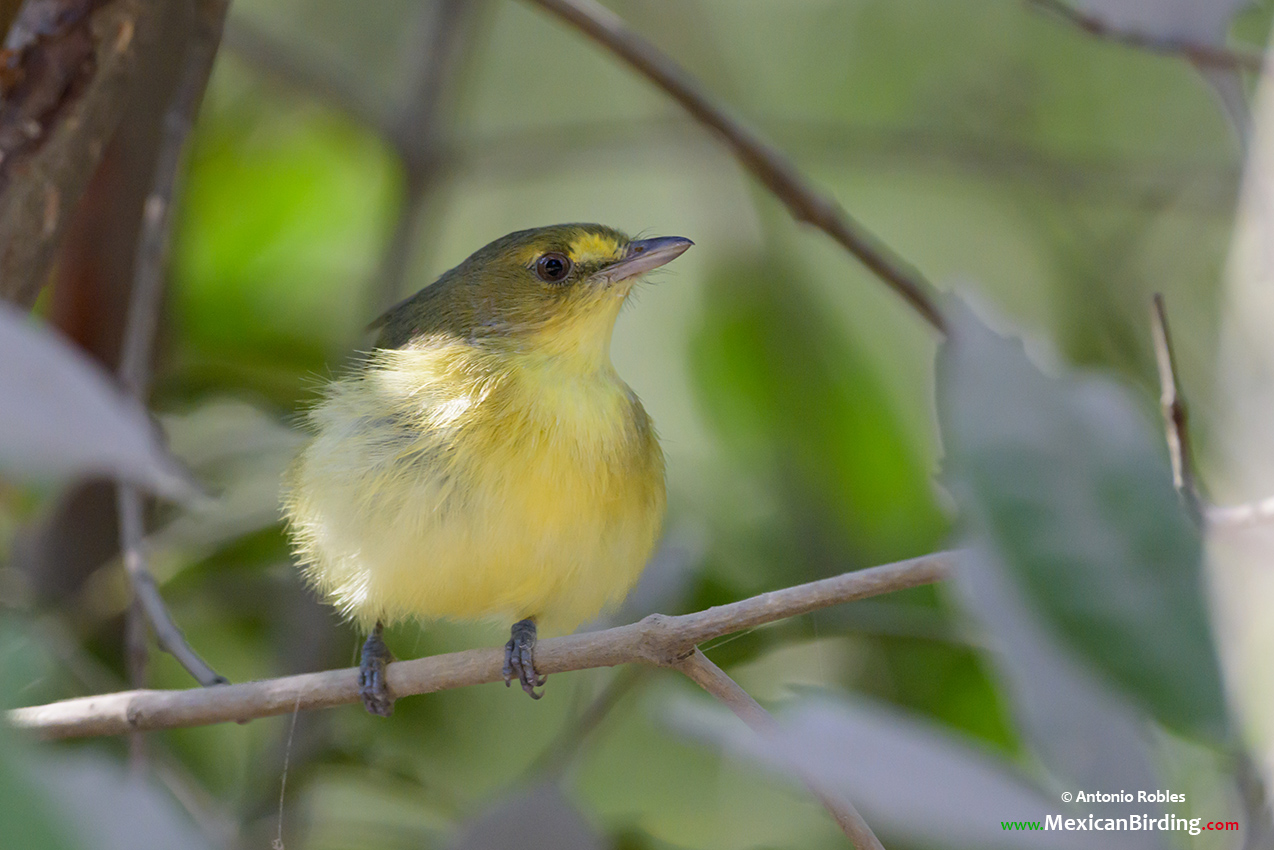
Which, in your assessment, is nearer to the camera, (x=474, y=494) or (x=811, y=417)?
(x=474, y=494)

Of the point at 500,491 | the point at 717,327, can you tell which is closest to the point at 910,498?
the point at 717,327

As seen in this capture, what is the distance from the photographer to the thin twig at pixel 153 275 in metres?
2.14

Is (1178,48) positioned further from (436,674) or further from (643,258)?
(436,674)

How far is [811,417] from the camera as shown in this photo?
3426 millimetres

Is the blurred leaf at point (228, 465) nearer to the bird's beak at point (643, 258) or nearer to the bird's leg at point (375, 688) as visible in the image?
the bird's leg at point (375, 688)

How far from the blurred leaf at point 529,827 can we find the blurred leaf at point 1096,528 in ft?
3.28

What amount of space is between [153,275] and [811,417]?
1.85 meters

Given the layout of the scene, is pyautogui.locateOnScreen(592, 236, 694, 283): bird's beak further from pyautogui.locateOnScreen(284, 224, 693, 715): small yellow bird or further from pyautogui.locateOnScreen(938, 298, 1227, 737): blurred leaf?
pyautogui.locateOnScreen(938, 298, 1227, 737): blurred leaf

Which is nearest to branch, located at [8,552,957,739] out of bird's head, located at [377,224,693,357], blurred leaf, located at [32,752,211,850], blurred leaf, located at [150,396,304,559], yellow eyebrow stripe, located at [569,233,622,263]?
blurred leaf, located at [32,752,211,850]

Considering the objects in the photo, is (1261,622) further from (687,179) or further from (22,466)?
(687,179)

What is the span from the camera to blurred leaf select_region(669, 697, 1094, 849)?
756mm

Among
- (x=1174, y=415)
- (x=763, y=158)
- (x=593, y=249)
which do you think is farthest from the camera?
(x=593, y=249)

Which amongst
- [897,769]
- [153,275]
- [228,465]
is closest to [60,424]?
[897,769]

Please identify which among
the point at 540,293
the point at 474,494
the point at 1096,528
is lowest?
the point at 474,494
